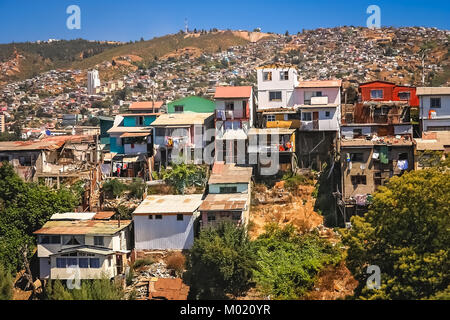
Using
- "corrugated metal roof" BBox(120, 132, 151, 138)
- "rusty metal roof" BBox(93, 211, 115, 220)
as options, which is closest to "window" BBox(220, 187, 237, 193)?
"rusty metal roof" BBox(93, 211, 115, 220)

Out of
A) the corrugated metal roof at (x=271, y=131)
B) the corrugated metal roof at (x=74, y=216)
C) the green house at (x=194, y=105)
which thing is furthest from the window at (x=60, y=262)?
the green house at (x=194, y=105)

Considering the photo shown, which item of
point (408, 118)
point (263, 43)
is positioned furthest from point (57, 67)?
point (408, 118)

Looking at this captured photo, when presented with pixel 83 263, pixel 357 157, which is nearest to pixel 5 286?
pixel 83 263

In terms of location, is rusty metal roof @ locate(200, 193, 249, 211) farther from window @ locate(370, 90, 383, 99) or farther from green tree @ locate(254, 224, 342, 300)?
window @ locate(370, 90, 383, 99)

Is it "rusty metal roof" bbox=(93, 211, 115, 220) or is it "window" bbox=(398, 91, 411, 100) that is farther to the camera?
"window" bbox=(398, 91, 411, 100)
